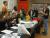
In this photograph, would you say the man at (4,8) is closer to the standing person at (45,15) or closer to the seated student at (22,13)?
the seated student at (22,13)

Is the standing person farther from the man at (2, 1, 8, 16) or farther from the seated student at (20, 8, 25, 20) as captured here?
the man at (2, 1, 8, 16)

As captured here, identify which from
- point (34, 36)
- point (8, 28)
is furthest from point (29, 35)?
point (8, 28)

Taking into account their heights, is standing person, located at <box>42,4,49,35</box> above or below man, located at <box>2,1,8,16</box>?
below

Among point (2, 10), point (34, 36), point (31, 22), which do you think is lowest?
point (34, 36)

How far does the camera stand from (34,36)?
118 cm

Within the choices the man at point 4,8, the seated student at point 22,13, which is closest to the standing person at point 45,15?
the seated student at point 22,13

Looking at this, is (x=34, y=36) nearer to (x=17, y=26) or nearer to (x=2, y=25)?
(x=17, y=26)

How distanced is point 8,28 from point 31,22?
20 cm

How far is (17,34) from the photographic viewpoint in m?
1.14

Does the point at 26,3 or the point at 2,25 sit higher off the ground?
the point at 26,3

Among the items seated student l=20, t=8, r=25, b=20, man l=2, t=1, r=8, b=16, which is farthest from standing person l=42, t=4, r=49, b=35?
man l=2, t=1, r=8, b=16

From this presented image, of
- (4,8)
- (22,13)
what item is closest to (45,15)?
(22,13)

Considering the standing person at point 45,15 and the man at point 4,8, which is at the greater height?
the man at point 4,8

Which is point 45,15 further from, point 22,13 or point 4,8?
point 4,8
